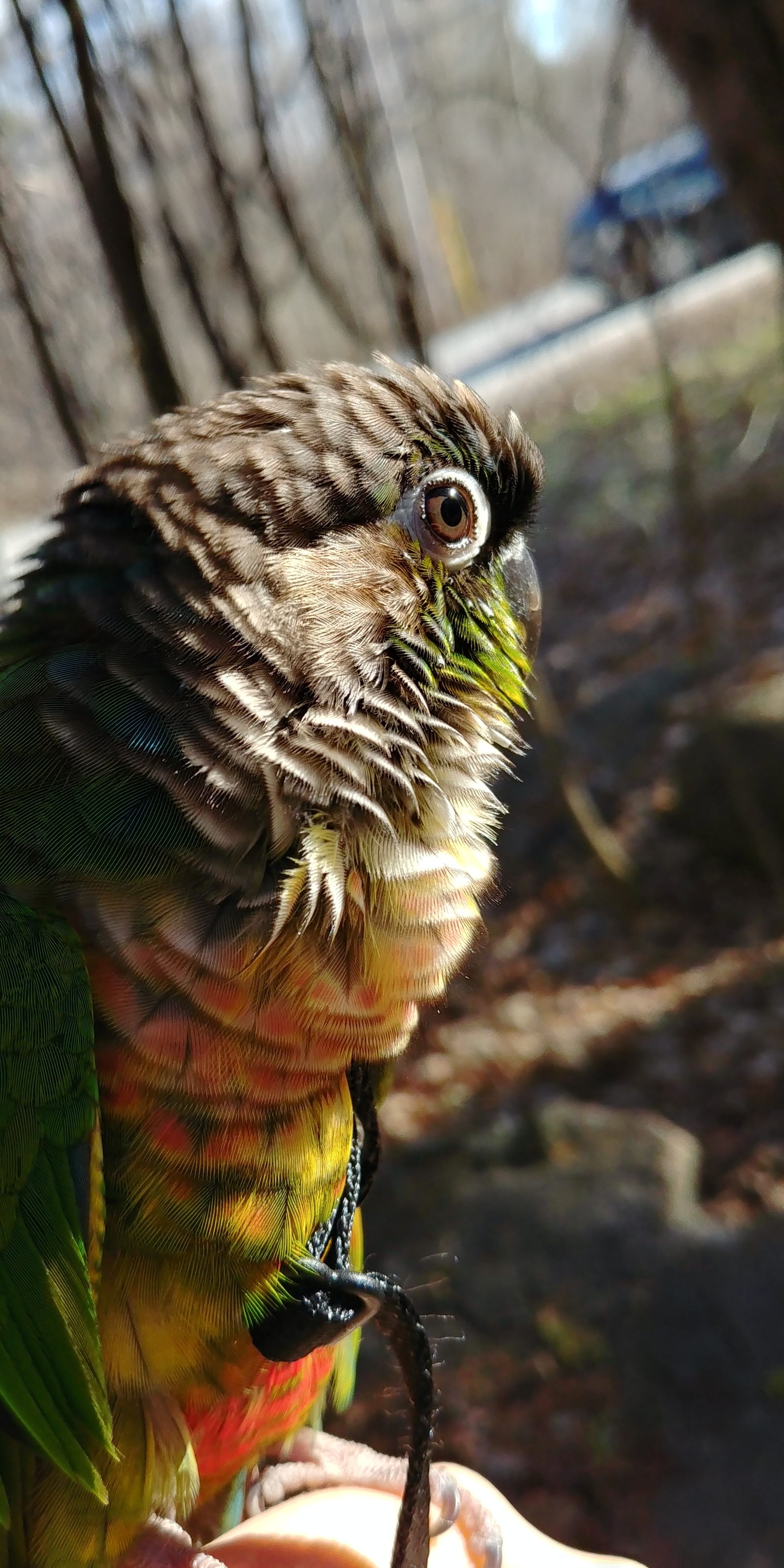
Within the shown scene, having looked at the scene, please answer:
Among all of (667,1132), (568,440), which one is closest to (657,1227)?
(667,1132)

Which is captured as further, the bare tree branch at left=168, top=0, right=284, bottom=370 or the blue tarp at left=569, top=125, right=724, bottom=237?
the blue tarp at left=569, top=125, right=724, bottom=237

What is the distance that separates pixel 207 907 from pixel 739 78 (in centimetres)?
387

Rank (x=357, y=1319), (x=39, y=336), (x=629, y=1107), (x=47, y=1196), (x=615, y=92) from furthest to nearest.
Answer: (x=629, y=1107) → (x=615, y=92) → (x=39, y=336) → (x=357, y=1319) → (x=47, y=1196)

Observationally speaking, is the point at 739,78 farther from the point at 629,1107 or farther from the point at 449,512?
the point at 629,1107

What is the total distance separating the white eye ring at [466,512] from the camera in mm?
1695

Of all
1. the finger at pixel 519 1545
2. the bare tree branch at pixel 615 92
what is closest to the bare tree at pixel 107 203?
the bare tree branch at pixel 615 92

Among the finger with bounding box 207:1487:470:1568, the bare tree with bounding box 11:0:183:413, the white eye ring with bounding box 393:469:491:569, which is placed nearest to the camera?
the white eye ring with bounding box 393:469:491:569

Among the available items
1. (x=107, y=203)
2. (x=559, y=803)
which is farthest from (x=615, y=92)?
(x=559, y=803)

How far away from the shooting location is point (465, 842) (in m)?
1.72

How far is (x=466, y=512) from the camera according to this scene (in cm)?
175

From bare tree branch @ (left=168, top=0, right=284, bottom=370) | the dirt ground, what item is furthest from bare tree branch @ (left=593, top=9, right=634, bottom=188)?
the dirt ground

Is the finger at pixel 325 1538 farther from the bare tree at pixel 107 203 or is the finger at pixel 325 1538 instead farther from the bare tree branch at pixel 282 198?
the bare tree branch at pixel 282 198

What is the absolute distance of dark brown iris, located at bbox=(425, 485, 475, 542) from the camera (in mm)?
1715

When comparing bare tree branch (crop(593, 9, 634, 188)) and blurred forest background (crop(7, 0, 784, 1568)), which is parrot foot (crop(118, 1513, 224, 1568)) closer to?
blurred forest background (crop(7, 0, 784, 1568))
